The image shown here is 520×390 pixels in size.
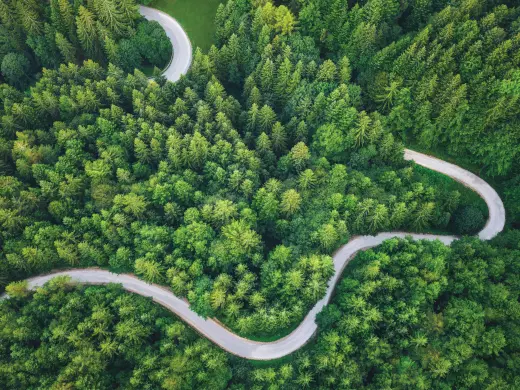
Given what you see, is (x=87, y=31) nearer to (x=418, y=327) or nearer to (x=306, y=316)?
(x=306, y=316)

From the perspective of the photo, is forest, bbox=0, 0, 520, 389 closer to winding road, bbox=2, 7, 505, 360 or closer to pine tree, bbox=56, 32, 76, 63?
pine tree, bbox=56, 32, 76, 63

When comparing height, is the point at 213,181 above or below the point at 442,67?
below

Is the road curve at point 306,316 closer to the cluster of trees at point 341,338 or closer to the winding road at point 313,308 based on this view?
the winding road at point 313,308

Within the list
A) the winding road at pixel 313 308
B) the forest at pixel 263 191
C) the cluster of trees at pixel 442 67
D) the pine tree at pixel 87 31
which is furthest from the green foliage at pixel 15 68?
the cluster of trees at pixel 442 67

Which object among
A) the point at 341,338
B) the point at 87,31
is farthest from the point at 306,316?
the point at 87,31

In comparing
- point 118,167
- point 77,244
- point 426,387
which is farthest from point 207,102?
point 426,387

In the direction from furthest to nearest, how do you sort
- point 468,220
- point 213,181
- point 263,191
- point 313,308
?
point 213,181 < point 468,220 < point 263,191 < point 313,308

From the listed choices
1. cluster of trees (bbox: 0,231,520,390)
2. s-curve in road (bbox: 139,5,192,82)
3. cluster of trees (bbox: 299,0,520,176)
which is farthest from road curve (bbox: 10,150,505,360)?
s-curve in road (bbox: 139,5,192,82)
